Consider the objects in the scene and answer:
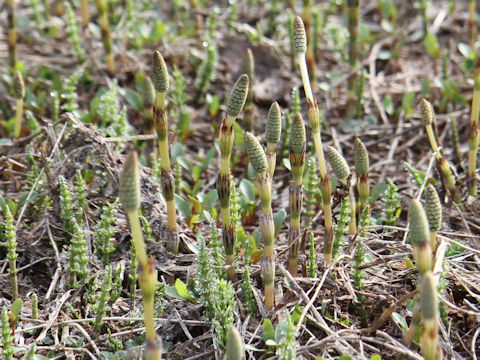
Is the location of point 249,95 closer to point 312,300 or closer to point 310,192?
point 310,192

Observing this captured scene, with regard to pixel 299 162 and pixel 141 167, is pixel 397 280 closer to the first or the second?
pixel 299 162

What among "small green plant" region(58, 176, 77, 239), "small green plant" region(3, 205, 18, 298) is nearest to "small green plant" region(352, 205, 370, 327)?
"small green plant" region(58, 176, 77, 239)

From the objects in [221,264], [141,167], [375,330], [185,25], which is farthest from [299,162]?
[185,25]

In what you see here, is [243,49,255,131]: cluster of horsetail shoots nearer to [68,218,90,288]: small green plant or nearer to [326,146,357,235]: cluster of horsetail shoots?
[326,146,357,235]: cluster of horsetail shoots

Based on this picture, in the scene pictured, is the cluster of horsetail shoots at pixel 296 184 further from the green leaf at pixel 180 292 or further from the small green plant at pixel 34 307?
the small green plant at pixel 34 307

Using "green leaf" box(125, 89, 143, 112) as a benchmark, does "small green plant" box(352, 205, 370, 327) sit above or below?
below

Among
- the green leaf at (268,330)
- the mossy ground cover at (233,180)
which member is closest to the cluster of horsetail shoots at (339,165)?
the mossy ground cover at (233,180)
